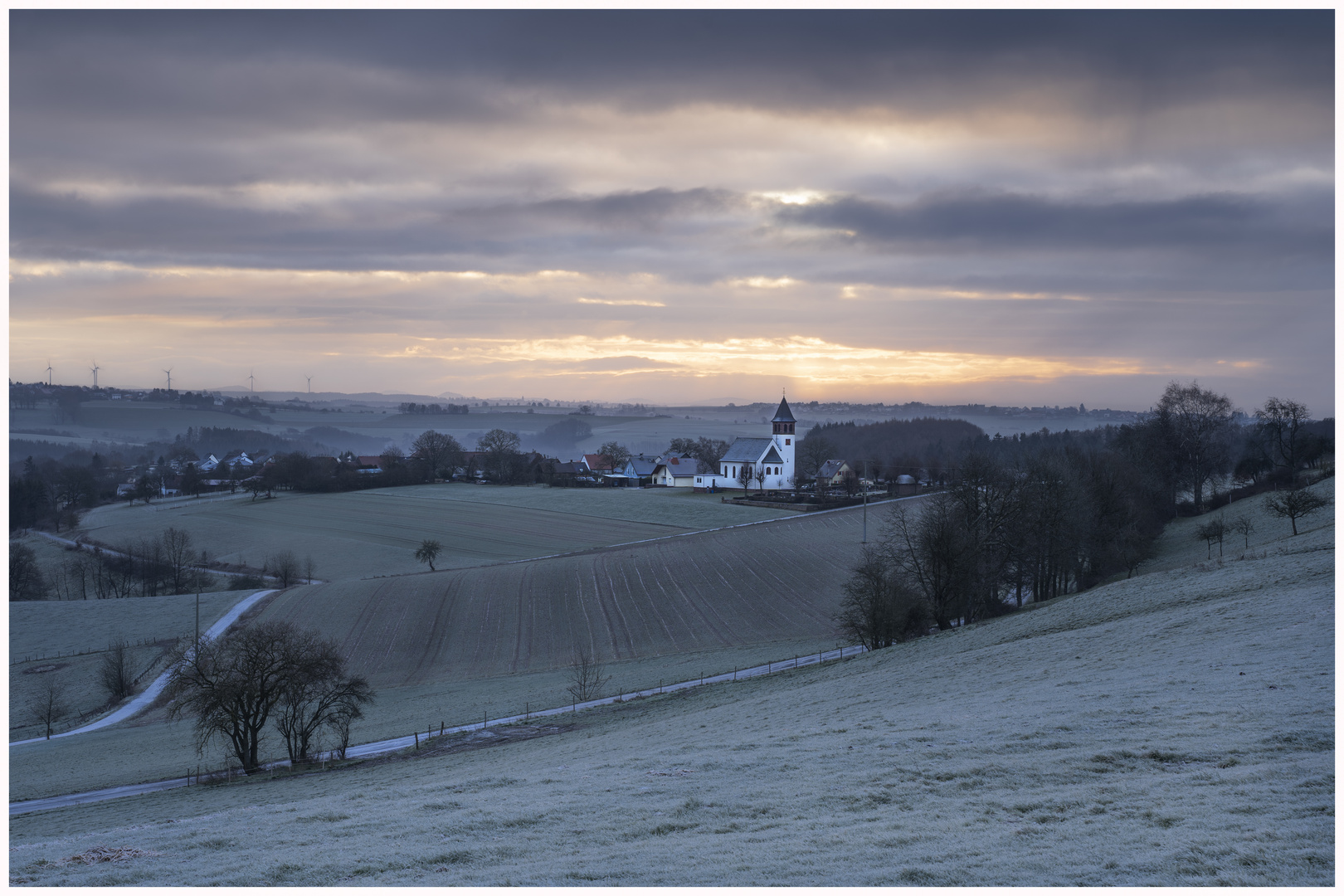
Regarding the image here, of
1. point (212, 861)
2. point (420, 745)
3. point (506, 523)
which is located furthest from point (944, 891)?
point (506, 523)

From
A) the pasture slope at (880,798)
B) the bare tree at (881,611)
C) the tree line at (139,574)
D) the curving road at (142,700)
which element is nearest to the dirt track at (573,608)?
the curving road at (142,700)

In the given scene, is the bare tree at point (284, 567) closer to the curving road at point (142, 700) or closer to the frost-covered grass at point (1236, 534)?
the curving road at point (142, 700)

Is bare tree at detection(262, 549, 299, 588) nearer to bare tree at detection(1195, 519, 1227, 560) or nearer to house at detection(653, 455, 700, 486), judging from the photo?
bare tree at detection(1195, 519, 1227, 560)

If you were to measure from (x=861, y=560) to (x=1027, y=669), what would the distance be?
136 feet

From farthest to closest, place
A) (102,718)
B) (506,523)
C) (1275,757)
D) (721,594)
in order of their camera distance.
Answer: (506,523) → (721,594) → (102,718) → (1275,757)

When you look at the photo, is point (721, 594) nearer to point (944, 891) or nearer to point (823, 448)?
point (944, 891)

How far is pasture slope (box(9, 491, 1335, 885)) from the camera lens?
A: 34.3ft

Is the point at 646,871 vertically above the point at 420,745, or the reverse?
the point at 646,871

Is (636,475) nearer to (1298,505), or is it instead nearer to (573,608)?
(573,608)

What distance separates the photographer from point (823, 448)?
469 feet

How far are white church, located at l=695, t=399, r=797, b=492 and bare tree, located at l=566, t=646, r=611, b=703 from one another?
3268 inches

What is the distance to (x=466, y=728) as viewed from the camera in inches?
1177

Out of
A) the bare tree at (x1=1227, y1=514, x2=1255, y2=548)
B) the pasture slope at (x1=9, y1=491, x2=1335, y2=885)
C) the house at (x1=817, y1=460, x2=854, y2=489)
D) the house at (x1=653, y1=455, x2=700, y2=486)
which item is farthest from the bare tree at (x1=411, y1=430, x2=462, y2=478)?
the pasture slope at (x1=9, y1=491, x2=1335, y2=885)

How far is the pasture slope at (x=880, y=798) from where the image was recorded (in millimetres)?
10469
